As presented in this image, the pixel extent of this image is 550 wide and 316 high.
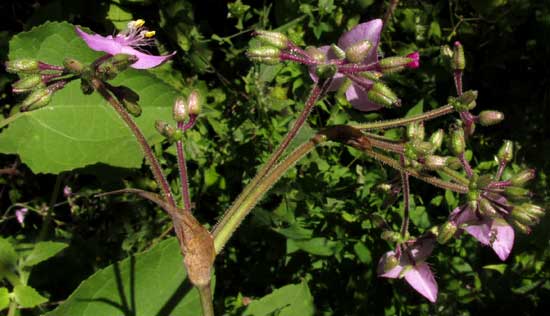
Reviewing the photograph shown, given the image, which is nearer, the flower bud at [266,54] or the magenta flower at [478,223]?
the flower bud at [266,54]

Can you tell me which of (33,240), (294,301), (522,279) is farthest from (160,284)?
(522,279)


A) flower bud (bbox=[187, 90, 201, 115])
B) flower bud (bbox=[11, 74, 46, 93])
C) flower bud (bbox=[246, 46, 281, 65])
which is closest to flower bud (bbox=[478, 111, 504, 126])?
flower bud (bbox=[246, 46, 281, 65])

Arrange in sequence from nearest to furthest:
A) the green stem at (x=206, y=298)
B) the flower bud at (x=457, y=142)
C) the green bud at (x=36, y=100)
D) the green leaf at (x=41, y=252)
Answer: the green stem at (x=206, y=298)
the green bud at (x=36, y=100)
the flower bud at (x=457, y=142)
the green leaf at (x=41, y=252)

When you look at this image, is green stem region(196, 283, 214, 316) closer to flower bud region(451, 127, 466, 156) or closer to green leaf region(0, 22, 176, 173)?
flower bud region(451, 127, 466, 156)

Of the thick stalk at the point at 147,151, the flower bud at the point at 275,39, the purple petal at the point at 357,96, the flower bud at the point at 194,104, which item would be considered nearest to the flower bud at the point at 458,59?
the purple petal at the point at 357,96

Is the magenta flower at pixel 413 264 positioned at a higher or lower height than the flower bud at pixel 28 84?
lower

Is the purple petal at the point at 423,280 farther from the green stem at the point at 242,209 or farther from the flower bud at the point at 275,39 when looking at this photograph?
the flower bud at the point at 275,39

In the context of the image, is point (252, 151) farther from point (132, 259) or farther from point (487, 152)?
point (487, 152)
